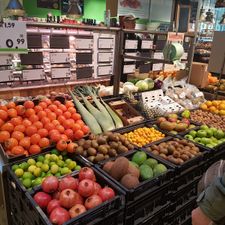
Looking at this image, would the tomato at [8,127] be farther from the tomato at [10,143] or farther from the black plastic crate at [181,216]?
the black plastic crate at [181,216]

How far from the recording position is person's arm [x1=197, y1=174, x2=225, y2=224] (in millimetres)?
959

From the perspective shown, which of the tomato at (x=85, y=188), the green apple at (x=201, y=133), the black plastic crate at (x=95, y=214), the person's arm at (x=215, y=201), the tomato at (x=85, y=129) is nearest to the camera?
the person's arm at (x=215, y=201)

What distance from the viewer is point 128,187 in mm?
1460

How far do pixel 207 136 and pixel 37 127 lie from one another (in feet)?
5.13

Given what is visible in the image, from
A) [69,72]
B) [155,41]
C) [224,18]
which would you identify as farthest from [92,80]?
[224,18]

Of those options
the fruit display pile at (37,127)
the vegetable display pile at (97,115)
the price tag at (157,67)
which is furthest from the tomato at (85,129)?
the price tag at (157,67)

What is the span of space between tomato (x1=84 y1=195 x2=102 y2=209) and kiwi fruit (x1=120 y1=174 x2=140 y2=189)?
0.22 m

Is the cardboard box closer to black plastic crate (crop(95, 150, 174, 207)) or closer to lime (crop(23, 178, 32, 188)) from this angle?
black plastic crate (crop(95, 150, 174, 207))

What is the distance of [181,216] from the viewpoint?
200 cm

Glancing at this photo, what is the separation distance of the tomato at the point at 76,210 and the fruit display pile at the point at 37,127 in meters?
0.59

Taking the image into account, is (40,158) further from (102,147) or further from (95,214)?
(95,214)

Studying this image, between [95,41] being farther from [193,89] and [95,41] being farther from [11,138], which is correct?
[11,138]

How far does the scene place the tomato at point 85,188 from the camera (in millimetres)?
1333

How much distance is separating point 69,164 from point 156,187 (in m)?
0.61
